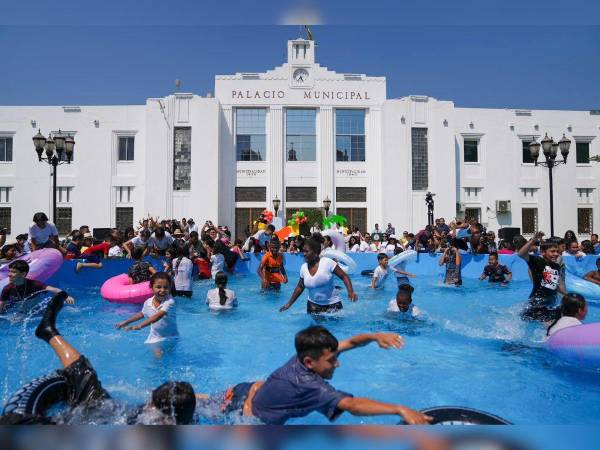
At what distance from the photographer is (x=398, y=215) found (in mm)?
25281

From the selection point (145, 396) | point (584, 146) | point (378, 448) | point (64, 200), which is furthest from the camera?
point (584, 146)

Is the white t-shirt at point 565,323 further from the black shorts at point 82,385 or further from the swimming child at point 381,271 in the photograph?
the swimming child at point 381,271

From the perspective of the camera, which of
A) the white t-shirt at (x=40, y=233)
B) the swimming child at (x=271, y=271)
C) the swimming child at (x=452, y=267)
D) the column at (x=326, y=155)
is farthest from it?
the column at (x=326, y=155)

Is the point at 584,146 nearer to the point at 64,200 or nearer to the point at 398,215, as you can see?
the point at 398,215

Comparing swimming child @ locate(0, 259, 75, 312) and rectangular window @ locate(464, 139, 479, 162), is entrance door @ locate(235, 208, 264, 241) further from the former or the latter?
swimming child @ locate(0, 259, 75, 312)

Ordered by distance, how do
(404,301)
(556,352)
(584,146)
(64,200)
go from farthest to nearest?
(584,146), (64,200), (404,301), (556,352)

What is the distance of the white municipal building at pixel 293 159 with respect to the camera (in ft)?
82.4

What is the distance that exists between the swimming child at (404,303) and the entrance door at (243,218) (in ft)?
62.7

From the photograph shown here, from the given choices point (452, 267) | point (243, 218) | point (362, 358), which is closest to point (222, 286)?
point (362, 358)

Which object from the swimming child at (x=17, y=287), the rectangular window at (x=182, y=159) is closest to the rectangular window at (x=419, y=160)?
the rectangular window at (x=182, y=159)

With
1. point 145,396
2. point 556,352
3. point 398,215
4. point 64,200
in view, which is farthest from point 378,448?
point 64,200

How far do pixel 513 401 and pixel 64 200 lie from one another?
2682cm

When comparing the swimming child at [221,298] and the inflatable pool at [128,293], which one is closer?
the swimming child at [221,298]

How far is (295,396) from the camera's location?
105 inches
